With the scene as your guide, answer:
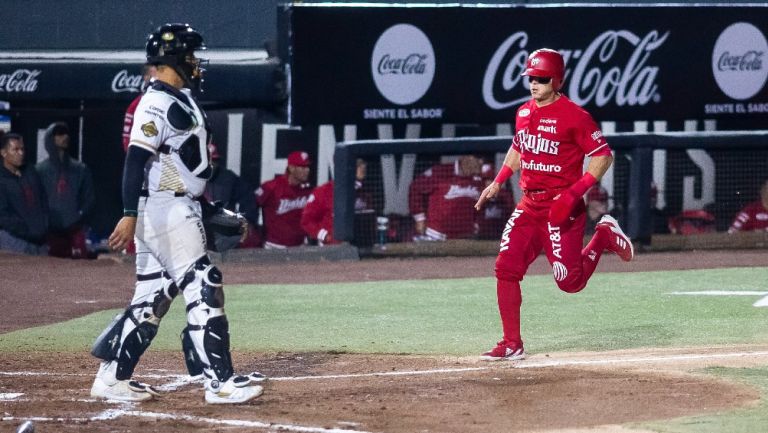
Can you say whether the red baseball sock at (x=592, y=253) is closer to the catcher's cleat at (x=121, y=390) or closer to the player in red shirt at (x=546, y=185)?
the player in red shirt at (x=546, y=185)

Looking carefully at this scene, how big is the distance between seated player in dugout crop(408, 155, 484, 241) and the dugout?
6.02 feet

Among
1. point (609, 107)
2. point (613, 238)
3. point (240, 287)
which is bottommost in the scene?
point (240, 287)

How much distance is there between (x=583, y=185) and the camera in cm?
671

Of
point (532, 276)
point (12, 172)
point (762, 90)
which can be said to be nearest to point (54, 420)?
point (532, 276)

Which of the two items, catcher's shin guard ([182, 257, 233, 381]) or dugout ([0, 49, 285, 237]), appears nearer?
catcher's shin guard ([182, 257, 233, 381])

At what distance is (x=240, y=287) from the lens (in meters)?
11.1

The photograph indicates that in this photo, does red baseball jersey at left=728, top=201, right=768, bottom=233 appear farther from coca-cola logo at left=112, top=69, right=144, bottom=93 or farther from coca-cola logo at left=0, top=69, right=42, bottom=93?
coca-cola logo at left=0, top=69, right=42, bottom=93

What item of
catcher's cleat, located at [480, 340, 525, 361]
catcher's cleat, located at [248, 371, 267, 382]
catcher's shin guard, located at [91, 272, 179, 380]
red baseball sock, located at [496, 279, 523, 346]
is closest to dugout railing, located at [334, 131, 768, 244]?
red baseball sock, located at [496, 279, 523, 346]

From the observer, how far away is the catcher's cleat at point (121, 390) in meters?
5.95

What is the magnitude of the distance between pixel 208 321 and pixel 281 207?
25.6 feet

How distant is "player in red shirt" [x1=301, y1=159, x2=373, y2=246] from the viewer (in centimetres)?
Answer: 1315

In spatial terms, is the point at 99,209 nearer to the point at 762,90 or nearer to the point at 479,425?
the point at 762,90

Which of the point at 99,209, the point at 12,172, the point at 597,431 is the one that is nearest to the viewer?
the point at 597,431

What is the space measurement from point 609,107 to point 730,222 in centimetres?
173
